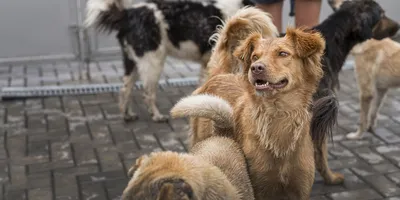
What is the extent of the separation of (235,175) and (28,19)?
204 inches

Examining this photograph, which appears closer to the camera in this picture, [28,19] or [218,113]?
[218,113]

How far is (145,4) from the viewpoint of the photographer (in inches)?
194

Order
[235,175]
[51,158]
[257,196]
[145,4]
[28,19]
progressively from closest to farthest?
[235,175] → [257,196] → [51,158] → [145,4] → [28,19]

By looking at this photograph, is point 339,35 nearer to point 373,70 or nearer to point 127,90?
point 373,70

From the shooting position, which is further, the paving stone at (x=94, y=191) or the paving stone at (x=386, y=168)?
the paving stone at (x=386, y=168)

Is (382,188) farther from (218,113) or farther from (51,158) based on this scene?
(51,158)

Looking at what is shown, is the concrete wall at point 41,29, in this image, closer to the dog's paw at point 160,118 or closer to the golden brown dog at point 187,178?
the dog's paw at point 160,118

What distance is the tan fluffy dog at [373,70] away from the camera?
173 inches

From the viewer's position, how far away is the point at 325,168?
357cm

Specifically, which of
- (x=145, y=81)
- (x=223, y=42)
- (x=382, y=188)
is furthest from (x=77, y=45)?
(x=382, y=188)

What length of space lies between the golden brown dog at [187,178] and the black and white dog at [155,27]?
2.63 meters

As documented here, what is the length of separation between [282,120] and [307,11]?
7.07ft

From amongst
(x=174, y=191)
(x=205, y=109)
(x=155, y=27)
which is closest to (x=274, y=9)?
(x=155, y=27)

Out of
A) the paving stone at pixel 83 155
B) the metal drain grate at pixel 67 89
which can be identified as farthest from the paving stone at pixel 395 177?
the metal drain grate at pixel 67 89
